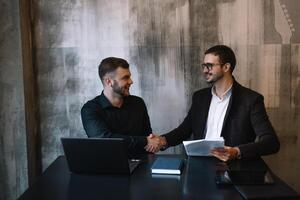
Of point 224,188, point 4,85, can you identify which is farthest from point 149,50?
point 224,188

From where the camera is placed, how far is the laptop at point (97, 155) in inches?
82.4

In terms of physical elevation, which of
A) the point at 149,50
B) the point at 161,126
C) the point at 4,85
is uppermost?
the point at 149,50

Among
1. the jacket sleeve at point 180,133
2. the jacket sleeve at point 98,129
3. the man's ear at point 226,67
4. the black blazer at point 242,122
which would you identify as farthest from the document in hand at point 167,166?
the man's ear at point 226,67

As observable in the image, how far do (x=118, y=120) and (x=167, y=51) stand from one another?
89 centimetres

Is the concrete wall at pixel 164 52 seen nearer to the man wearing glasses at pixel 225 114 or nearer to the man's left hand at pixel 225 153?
the man wearing glasses at pixel 225 114

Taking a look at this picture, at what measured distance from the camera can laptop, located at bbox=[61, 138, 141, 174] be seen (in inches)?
82.4

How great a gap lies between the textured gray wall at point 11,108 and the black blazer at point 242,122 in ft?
4.75

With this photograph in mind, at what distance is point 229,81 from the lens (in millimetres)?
2986

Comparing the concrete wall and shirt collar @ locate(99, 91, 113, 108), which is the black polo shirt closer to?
shirt collar @ locate(99, 91, 113, 108)

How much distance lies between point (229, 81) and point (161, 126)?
0.95 m

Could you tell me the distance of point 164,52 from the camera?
3.61 m

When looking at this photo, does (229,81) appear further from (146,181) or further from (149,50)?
(146,181)

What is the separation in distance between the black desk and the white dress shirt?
621 mm

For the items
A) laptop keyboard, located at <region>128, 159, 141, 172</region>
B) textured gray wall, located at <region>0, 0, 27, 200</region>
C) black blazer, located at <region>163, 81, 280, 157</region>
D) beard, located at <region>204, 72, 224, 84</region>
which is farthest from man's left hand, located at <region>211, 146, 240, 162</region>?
textured gray wall, located at <region>0, 0, 27, 200</region>
